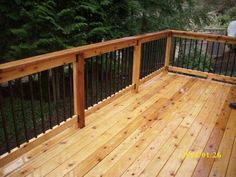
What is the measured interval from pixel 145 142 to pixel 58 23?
10.3ft

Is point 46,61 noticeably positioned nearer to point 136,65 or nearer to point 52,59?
point 52,59

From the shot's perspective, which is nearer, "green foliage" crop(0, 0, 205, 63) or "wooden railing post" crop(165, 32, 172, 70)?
"green foliage" crop(0, 0, 205, 63)

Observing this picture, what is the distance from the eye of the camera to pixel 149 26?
245 inches

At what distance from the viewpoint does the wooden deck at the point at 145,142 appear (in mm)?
2336

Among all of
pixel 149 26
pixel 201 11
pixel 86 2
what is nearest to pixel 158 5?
pixel 149 26

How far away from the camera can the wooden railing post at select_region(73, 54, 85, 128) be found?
9.13ft

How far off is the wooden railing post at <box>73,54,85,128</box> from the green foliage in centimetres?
202

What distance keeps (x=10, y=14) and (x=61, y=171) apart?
337 centimetres

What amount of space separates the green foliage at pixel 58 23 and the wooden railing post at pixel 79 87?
2022mm

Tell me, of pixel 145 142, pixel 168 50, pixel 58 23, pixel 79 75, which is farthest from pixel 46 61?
pixel 168 50

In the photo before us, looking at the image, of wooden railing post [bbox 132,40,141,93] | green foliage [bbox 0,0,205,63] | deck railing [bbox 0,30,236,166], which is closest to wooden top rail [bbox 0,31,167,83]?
deck railing [bbox 0,30,236,166]

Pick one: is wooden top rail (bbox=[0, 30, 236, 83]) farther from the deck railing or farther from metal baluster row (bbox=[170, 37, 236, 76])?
metal baluster row (bbox=[170, 37, 236, 76])

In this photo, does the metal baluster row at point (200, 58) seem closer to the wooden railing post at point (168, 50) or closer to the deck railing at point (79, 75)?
the wooden railing post at point (168, 50)

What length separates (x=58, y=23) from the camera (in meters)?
4.80
